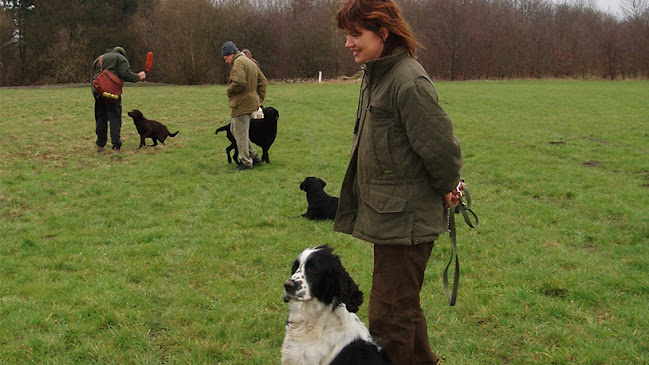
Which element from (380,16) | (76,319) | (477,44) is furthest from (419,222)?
(477,44)

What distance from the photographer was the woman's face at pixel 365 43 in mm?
2695

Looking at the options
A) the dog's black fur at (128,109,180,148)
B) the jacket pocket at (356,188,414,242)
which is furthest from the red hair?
the dog's black fur at (128,109,180,148)

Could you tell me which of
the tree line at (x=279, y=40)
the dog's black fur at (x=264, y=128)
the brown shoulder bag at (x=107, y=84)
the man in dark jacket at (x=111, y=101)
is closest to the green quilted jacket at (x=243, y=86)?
the dog's black fur at (x=264, y=128)

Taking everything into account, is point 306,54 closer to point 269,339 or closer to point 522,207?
point 522,207

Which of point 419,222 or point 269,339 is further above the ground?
point 419,222

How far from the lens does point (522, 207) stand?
26.4 feet

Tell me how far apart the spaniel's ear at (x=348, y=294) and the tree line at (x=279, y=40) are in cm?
3435

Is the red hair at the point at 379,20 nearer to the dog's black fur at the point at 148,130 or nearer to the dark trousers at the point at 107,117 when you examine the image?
the dark trousers at the point at 107,117

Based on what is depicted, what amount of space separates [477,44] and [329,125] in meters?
36.8

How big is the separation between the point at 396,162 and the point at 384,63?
51cm

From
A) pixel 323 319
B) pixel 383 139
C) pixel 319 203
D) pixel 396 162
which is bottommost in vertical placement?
pixel 319 203

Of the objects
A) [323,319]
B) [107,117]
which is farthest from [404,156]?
[107,117]

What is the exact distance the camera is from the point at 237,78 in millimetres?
9609

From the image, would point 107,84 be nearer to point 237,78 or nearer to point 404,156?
point 237,78
